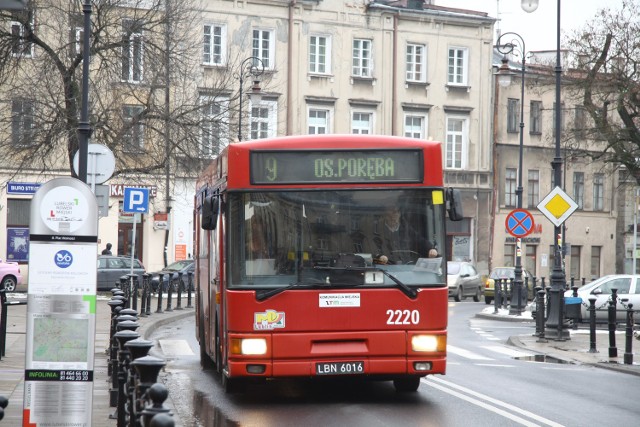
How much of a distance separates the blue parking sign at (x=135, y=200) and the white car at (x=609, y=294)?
36.6 feet

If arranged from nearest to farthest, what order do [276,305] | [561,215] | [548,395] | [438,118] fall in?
[276,305], [548,395], [561,215], [438,118]

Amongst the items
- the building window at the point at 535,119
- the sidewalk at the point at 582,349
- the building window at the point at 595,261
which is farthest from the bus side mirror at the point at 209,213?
the building window at the point at 595,261

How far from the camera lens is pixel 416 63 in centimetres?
5962

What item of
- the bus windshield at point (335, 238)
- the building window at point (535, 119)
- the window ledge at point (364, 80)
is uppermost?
the window ledge at point (364, 80)

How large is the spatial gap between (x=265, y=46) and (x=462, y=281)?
14839 millimetres

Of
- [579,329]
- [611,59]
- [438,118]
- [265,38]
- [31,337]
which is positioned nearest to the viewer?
[31,337]

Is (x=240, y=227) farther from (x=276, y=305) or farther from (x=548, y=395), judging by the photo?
(x=548, y=395)

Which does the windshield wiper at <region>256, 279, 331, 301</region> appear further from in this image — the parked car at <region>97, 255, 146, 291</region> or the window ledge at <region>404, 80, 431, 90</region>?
the window ledge at <region>404, 80, 431, 90</region>

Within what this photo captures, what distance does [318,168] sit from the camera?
13008mm

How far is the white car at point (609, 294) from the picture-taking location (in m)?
31.0

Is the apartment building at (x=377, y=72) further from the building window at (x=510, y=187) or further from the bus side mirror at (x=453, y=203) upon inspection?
the bus side mirror at (x=453, y=203)

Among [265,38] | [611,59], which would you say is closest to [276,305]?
[611,59]

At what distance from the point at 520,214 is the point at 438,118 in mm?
28742

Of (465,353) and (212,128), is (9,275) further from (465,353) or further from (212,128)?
(465,353)
